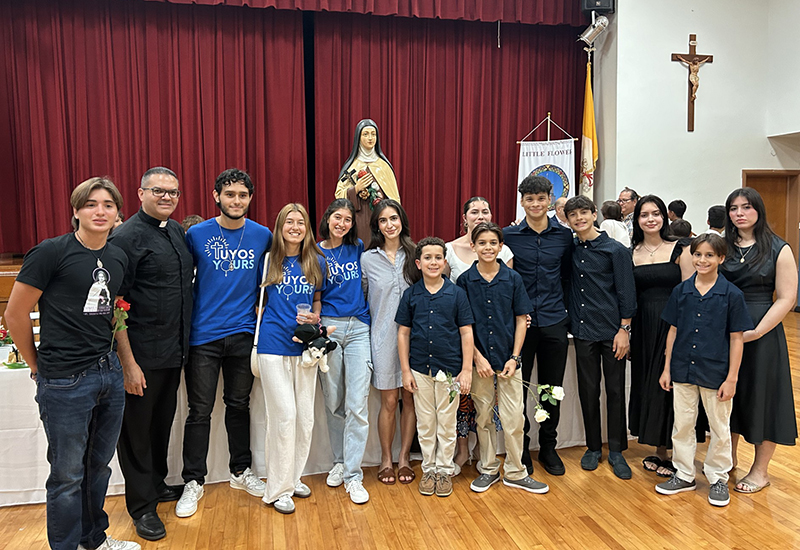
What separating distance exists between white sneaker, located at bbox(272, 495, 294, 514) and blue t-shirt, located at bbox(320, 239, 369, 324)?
87cm

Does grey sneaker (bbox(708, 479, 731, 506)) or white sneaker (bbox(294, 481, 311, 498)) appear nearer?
grey sneaker (bbox(708, 479, 731, 506))

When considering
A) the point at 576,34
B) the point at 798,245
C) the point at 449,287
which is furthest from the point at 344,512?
the point at 798,245

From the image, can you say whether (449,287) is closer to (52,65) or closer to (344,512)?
(344,512)

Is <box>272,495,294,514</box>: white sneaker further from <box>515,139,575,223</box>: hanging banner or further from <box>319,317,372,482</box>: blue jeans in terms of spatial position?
<box>515,139,575,223</box>: hanging banner

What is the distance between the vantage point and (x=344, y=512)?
2668 millimetres

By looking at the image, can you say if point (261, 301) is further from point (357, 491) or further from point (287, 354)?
point (357, 491)

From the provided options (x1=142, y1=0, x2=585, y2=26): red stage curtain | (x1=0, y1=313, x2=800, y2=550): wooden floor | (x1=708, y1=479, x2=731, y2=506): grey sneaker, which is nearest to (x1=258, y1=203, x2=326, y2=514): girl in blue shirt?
(x1=0, y1=313, x2=800, y2=550): wooden floor

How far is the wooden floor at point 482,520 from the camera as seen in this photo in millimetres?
2412

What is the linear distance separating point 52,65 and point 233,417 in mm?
5242

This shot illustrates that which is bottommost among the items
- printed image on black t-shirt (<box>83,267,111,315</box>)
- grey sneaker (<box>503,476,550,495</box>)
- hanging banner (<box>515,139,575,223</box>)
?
grey sneaker (<box>503,476,550,495</box>)

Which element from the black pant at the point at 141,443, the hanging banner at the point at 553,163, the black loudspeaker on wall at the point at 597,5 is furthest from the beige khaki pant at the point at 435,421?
the black loudspeaker on wall at the point at 597,5

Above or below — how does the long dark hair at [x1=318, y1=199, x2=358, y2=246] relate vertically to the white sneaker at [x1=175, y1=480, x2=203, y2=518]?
above

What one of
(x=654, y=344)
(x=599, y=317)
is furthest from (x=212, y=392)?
(x=654, y=344)

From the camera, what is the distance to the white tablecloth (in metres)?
2.70
